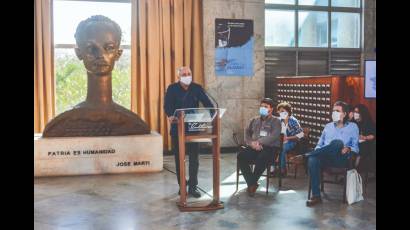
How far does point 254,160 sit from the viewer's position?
481 centimetres

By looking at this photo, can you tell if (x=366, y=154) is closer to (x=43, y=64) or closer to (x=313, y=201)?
(x=313, y=201)

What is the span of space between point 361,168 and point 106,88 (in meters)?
3.23

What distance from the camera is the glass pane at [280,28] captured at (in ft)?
25.6

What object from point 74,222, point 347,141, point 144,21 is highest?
point 144,21

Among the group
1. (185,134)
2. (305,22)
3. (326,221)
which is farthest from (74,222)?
(305,22)

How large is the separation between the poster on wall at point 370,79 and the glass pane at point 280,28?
260 cm

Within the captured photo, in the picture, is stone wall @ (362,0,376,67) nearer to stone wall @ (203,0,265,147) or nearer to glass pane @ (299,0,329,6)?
glass pane @ (299,0,329,6)

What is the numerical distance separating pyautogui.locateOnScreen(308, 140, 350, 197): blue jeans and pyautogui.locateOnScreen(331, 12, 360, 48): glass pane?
13.2 feet

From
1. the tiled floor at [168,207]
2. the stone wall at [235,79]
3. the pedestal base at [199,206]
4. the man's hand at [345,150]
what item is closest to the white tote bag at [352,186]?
the tiled floor at [168,207]

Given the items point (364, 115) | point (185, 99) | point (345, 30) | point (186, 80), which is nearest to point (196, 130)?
point (185, 99)

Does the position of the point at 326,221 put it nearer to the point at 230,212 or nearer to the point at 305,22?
the point at 230,212
